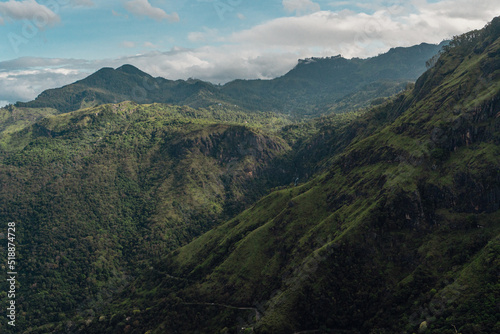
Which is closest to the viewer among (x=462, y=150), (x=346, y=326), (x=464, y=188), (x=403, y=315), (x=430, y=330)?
(x=430, y=330)

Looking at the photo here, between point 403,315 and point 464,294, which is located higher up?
point 464,294

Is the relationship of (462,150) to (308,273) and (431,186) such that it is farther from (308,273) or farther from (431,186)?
(308,273)

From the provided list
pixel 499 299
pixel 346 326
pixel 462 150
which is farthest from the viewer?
pixel 462 150

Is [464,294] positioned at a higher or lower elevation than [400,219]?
lower

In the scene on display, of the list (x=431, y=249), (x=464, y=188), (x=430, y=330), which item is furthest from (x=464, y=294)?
(x=464, y=188)

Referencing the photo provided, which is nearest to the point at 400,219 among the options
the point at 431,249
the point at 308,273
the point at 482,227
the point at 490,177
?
the point at 431,249

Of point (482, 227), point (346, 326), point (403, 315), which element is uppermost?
point (482, 227)

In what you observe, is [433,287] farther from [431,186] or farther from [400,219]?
[431,186]

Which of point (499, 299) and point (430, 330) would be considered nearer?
point (499, 299)

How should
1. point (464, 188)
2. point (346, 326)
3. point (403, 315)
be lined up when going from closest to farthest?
1. point (403, 315)
2. point (346, 326)
3. point (464, 188)
